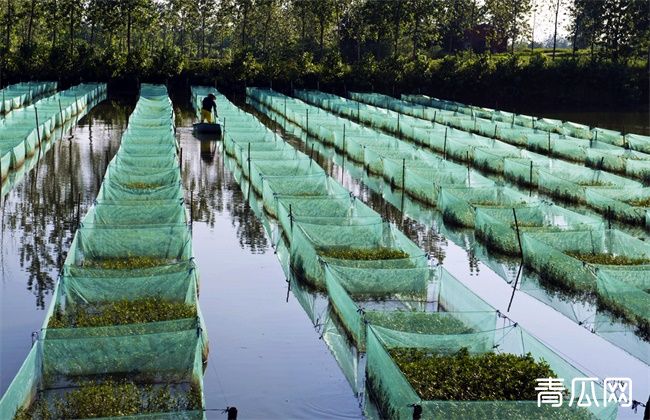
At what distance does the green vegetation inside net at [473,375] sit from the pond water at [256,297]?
113 centimetres

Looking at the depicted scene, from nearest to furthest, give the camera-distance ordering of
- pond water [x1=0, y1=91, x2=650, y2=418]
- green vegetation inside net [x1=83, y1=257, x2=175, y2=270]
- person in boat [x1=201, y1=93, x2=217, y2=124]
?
pond water [x1=0, y1=91, x2=650, y2=418]
green vegetation inside net [x1=83, y1=257, x2=175, y2=270]
person in boat [x1=201, y1=93, x2=217, y2=124]

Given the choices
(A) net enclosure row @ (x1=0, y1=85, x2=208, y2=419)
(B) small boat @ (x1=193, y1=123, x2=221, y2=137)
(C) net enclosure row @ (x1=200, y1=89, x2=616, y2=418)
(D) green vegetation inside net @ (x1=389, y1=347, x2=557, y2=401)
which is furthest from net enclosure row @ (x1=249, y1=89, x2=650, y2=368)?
(B) small boat @ (x1=193, y1=123, x2=221, y2=137)

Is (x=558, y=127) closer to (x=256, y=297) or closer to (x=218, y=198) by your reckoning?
(x=218, y=198)

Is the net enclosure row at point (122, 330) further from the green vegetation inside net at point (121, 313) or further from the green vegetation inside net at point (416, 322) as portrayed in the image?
the green vegetation inside net at point (416, 322)

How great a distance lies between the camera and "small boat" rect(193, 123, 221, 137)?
4244 cm

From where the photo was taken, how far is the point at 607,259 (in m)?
20.1

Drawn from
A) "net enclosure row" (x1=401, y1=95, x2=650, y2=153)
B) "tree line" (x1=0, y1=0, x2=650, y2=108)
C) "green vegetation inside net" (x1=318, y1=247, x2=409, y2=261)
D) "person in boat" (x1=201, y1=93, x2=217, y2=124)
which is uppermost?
"tree line" (x1=0, y1=0, x2=650, y2=108)

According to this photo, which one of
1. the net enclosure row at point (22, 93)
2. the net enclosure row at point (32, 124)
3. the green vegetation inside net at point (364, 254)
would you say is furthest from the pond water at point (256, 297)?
the net enclosure row at point (22, 93)

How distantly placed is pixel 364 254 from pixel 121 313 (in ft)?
19.8

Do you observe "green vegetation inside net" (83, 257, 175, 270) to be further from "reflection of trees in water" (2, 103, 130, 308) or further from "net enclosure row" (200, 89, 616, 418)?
"net enclosure row" (200, 89, 616, 418)

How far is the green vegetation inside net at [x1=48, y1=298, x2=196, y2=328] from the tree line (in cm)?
5424

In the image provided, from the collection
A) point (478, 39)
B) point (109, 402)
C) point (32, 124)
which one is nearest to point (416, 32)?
point (478, 39)

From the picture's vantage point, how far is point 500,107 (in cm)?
6856

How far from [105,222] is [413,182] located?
430 inches
